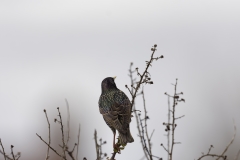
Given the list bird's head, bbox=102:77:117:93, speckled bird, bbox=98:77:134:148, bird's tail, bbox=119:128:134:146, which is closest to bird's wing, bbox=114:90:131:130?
speckled bird, bbox=98:77:134:148

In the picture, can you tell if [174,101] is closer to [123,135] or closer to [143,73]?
[143,73]

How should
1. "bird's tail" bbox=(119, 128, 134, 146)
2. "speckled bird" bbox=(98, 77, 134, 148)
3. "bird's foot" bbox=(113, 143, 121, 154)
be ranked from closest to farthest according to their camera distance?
"bird's foot" bbox=(113, 143, 121, 154)
"bird's tail" bbox=(119, 128, 134, 146)
"speckled bird" bbox=(98, 77, 134, 148)

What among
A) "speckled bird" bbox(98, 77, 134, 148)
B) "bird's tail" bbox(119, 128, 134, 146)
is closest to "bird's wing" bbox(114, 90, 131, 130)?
"speckled bird" bbox(98, 77, 134, 148)

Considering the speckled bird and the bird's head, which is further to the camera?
the bird's head

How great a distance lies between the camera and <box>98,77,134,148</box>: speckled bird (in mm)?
7336

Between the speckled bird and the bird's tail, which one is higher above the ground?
the speckled bird

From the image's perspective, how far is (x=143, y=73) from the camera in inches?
250

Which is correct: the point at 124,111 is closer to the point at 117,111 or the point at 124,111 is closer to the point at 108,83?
the point at 117,111

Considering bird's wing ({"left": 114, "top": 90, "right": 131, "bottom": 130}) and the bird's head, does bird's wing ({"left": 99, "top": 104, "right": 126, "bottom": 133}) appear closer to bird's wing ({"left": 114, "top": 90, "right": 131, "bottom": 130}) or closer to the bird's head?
bird's wing ({"left": 114, "top": 90, "right": 131, "bottom": 130})

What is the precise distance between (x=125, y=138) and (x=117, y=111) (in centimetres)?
79

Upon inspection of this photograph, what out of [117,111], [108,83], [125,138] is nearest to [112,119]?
[117,111]

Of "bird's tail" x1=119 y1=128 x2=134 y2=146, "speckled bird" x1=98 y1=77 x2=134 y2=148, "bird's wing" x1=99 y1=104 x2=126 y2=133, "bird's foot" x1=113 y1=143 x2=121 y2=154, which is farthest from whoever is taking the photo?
"bird's wing" x1=99 y1=104 x2=126 y2=133

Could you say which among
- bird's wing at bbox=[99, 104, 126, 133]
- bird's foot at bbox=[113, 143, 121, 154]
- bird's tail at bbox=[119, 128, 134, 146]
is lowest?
bird's foot at bbox=[113, 143, 121, 154]

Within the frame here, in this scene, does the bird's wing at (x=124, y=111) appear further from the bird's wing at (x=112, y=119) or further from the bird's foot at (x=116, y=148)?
the bird's foot at (x=116, y=148)
